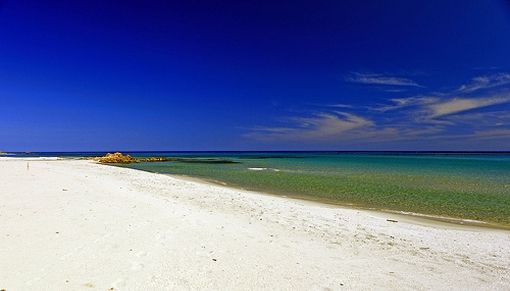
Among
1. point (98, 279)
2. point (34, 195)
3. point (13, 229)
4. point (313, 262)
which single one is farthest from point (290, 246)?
point (34, 195)

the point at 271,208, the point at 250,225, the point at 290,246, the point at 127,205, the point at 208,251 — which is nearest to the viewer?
the point at 208,251

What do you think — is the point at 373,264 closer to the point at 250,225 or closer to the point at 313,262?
the point at 313,262

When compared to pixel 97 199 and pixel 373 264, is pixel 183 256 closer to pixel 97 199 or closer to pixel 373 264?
pixel 373 264

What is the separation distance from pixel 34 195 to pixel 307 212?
38.4 feet

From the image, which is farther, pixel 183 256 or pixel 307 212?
pixel 307 212

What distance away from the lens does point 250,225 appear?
10539 mm

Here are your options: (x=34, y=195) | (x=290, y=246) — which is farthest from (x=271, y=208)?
(x=34, y=195)

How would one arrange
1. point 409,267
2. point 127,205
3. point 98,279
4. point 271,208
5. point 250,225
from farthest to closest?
point 271,208 → point 127,205 → point 250,225 → point 409,267 → point 98,279

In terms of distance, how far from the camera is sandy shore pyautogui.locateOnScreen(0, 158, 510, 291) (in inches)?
233

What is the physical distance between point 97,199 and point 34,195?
2.84 m

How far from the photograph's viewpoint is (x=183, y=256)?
7109mm

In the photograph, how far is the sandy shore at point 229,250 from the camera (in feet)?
19.4

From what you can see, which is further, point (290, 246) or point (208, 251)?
point (290, 246)

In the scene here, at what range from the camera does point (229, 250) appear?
7691 mm
